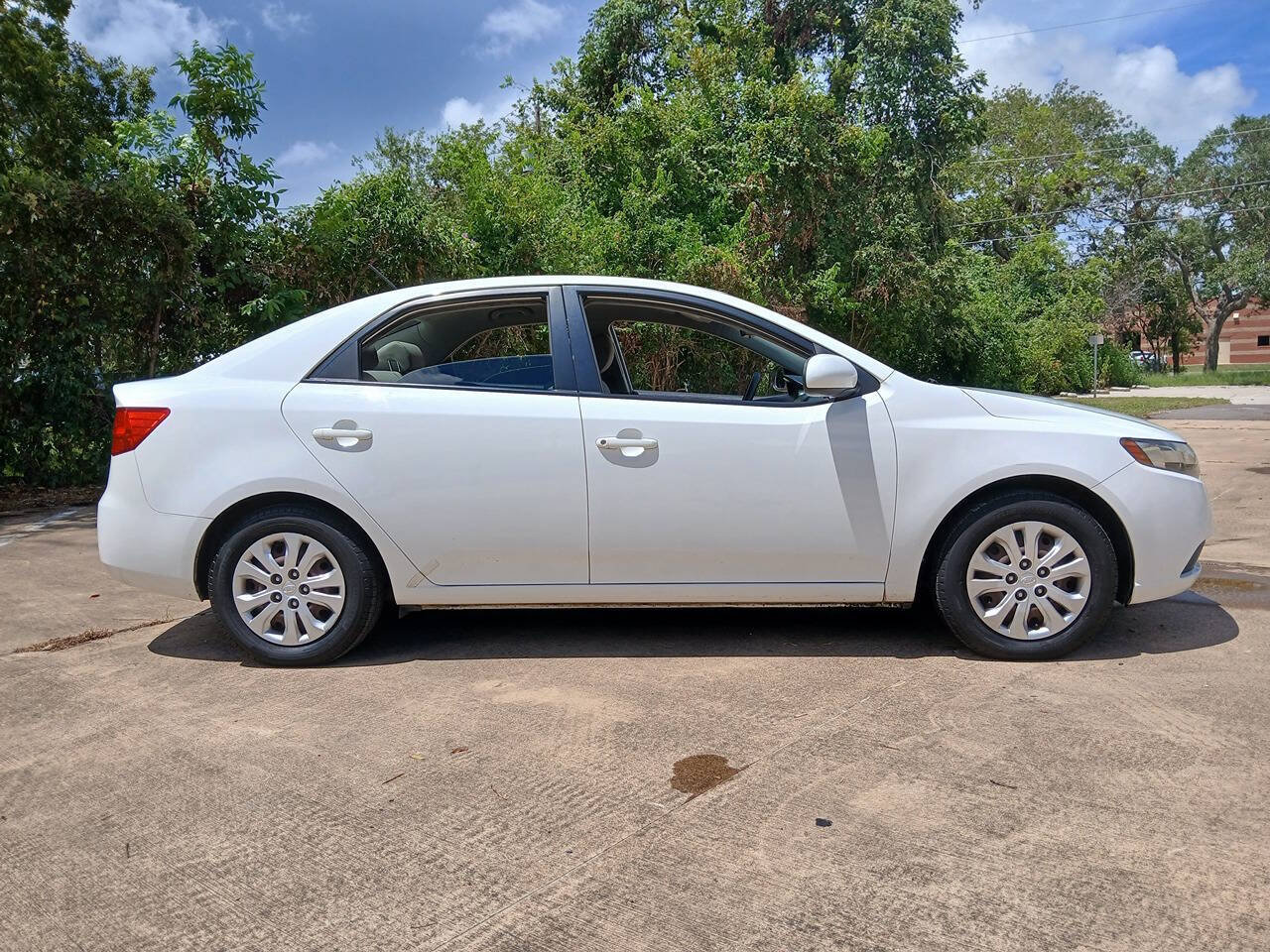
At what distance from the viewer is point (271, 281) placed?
10477 mm

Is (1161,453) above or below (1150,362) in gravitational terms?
below

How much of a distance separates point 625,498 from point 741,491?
497 mm

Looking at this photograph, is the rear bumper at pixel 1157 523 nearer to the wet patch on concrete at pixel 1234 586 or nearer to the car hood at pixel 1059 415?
the car hood at pixel 1059 415

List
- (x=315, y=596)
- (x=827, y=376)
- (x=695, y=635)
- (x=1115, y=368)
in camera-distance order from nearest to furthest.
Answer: (x=827, y=376)
(x=315, y=596)
(x=695, y=635)
(x=1115, y=368)

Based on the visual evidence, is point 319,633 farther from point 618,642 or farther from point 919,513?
point 919,513

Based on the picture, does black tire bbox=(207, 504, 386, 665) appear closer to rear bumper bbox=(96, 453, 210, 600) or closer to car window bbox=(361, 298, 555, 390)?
rear bumper bbox=(96, 453, 210, 600)

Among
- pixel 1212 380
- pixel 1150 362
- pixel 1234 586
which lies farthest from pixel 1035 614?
pixel 1150 362

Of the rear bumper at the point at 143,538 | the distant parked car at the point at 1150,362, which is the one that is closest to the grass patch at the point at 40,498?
the rear bumper at the point at 143,538

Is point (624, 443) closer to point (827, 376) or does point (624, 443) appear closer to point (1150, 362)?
point (827, 376)

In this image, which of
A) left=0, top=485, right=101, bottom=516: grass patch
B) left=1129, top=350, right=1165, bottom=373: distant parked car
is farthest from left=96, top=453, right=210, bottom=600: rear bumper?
left=1129, top=350, right=1165, bottom=373: distant parked car

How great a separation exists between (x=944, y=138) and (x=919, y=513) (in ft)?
65.5

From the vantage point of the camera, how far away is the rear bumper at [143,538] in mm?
4418

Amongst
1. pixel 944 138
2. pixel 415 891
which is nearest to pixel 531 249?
pixel 415 891

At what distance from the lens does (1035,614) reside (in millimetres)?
4281
